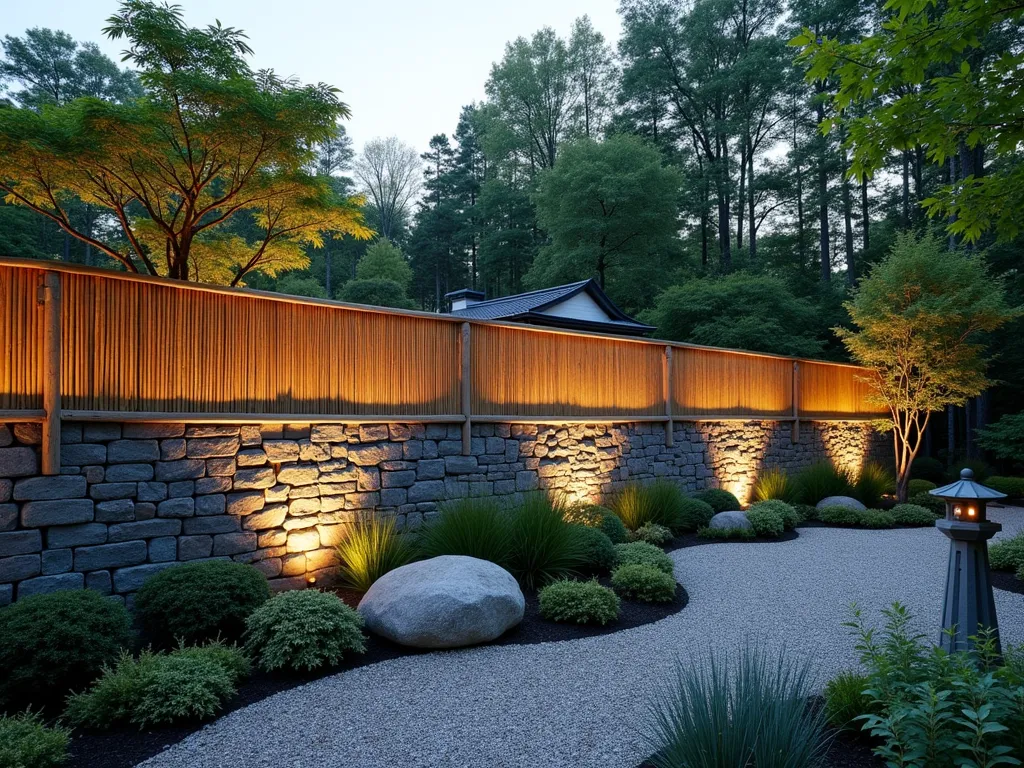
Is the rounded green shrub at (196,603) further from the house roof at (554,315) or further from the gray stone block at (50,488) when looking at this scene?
the house roof at (554,315)

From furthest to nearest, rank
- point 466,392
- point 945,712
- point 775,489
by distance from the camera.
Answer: point 775,489 → point 466,392 → point 945,712

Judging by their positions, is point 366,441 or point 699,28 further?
point 699,28

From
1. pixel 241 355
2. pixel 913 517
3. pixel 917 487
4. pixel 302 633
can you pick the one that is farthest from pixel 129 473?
pixel 917 487

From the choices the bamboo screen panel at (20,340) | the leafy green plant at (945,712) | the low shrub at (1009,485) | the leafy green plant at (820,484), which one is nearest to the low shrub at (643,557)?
the leafy green plant at (945,712)

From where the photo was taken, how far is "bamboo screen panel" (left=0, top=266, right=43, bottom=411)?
4.02 metres

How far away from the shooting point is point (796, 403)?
12000 mm

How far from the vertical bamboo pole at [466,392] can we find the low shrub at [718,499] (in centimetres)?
451

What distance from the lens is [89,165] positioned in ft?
21.1

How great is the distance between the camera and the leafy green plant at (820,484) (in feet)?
35.6

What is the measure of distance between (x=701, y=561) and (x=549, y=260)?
1764 cm

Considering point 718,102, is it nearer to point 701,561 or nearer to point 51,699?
point 701,561

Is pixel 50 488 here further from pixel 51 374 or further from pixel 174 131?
pixel 174 131

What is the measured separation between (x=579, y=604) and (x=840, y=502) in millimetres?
7509

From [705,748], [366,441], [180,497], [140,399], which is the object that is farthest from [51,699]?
[705,748]
